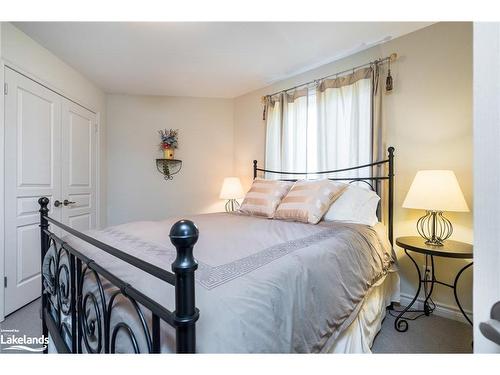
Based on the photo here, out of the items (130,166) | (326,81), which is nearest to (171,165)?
(130,166)

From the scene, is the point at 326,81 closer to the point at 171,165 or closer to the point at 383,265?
the point at 383,265

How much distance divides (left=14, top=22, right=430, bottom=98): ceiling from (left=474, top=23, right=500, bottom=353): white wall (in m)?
1.72

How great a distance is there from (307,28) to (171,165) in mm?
2502

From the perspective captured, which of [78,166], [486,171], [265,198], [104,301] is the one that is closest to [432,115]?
[265,198]

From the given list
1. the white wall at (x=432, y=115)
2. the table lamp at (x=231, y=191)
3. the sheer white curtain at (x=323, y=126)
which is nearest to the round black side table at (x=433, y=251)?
the white wall at (x=432, y=115)

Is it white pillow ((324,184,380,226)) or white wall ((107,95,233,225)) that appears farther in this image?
white wall ((107,95,233,225))

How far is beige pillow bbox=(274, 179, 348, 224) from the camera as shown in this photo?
6.20ft

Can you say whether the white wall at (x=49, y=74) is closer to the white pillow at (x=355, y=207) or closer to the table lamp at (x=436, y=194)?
the white pillow at (x=355, y=207)

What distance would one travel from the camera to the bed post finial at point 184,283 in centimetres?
48

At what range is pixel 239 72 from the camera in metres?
2.76

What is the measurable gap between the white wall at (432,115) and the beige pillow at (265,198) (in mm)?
1048

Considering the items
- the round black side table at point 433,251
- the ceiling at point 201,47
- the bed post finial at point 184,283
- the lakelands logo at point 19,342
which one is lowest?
the lakelands logo at point 19,342

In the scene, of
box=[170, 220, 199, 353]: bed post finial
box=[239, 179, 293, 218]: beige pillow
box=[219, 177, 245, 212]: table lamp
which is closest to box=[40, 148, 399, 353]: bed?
box=[170, 220, 199, 353]: bed post finial

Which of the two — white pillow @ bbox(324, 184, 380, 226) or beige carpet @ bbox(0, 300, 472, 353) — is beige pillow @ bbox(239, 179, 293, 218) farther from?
beige carpet @ bbox(0, 300, 472, 353)
